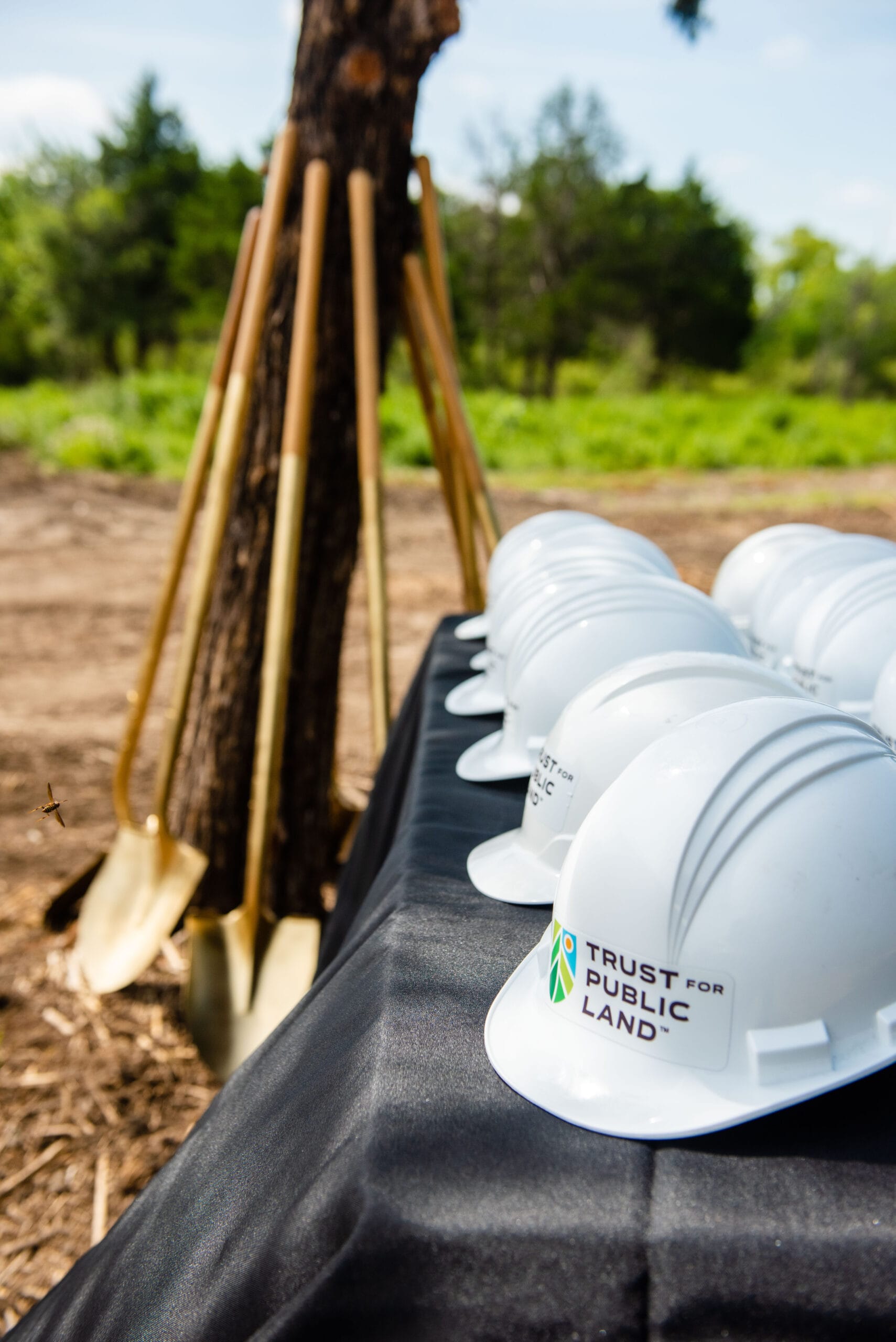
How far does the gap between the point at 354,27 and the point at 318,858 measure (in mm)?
2670

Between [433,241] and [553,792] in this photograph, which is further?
[433,241]

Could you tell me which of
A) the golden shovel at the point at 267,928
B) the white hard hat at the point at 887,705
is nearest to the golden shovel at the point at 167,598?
the golden shovel at the point at 267,928

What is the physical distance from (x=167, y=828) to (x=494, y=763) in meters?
1.36

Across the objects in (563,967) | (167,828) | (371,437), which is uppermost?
(371,437)

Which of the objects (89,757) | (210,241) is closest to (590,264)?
(210,241)

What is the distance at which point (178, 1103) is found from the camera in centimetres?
272

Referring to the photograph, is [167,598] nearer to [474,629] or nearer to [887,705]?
[474,629]

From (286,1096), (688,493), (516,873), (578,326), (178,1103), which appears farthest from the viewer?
(578,326)

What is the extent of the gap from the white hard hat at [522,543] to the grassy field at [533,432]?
1023cm

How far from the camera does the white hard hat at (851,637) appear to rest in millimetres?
1880

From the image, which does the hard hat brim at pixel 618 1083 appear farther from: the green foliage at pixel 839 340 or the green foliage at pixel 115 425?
the green foliage at pixel 839 340

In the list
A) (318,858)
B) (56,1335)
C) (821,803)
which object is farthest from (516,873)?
(318,858)

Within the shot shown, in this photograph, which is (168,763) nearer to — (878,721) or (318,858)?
(318,858)

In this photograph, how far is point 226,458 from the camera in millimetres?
2973
